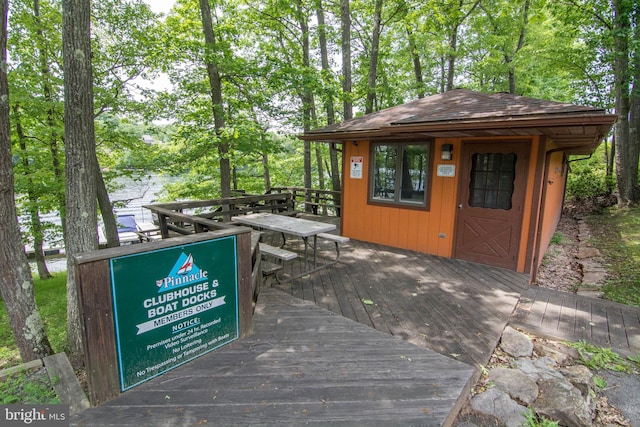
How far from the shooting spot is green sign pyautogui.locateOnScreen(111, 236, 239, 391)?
6.73 ft

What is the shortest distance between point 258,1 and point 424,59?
791 centimetres

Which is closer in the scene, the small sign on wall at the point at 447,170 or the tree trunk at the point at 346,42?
the small sign on wall at the point at 447,170

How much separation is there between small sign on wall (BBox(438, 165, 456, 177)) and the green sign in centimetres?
363

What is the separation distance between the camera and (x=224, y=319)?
104 inches

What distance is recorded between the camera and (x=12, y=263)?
282cm

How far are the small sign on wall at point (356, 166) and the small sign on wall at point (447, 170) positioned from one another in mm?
1441

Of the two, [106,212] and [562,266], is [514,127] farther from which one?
[106,212]

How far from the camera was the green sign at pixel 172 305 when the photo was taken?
2053 mm

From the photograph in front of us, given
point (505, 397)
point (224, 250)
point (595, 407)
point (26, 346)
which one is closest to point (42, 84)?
point (26, 346)

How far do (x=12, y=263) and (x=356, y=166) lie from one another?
482 cm

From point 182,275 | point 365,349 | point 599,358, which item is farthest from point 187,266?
point 599,358

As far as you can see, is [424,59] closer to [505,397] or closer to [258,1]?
[258,1]

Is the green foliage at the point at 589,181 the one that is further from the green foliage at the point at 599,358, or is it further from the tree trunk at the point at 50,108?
the tree trunk at the point at 50,108

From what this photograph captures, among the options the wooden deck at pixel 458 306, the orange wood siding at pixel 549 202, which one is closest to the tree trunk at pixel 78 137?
the wooden deck at pixel 458 306
